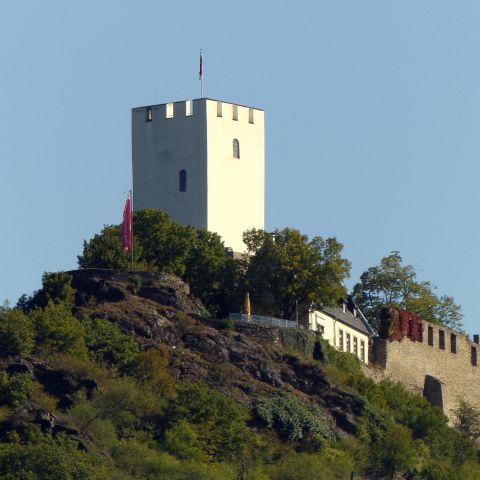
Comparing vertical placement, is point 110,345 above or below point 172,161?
below

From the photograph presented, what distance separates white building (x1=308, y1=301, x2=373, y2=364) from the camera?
4845 inches

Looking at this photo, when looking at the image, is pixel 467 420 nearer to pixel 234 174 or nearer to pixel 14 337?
pixel 234 174

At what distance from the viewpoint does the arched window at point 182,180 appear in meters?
126

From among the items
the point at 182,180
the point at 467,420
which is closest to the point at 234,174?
the point at 182,180

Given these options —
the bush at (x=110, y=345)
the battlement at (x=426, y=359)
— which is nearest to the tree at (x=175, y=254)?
the bush at (x=110, y=345)

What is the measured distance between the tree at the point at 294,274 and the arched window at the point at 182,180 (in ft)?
20.8

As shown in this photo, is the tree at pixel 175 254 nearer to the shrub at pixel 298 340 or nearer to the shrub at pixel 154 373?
the shrub at pixel 298 340

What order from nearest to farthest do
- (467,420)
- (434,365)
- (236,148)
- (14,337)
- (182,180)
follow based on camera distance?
(14,337) → (182,180) → (467,420) → (236,148) → (434,365)

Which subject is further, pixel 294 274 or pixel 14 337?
pixel 294 274

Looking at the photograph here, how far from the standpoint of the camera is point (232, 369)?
11306 cm

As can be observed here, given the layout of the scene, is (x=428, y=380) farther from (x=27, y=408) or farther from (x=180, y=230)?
(x=27, y=408)

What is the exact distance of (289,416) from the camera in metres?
→ 111

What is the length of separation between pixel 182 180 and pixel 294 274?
344 inches

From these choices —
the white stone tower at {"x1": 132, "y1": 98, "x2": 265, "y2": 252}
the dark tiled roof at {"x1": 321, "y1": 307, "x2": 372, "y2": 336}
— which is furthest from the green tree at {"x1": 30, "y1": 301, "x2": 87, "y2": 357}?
the dark tiled roof at {"x1": 321, "y1": 307, "x2": 372, "y2": 336}
